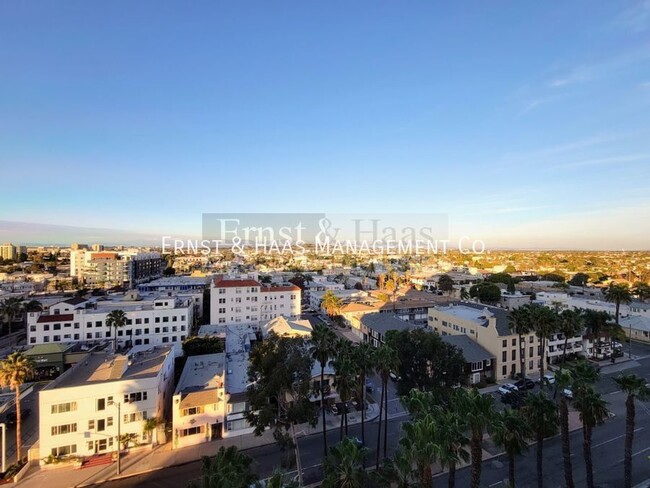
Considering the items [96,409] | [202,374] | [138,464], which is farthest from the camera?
[202,374]

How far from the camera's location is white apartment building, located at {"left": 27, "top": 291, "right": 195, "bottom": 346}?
4947 centimetres

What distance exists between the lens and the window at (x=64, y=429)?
961 inches

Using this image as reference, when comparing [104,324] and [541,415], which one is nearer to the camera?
[541,415]

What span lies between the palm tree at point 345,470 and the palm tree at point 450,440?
11.3 feet

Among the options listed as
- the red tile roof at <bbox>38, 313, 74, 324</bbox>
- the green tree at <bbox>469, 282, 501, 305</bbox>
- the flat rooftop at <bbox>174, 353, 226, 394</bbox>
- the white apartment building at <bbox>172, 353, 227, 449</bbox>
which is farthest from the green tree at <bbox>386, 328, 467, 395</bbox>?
the green tree at <bbox>469, 282, 501, 305</bbox>

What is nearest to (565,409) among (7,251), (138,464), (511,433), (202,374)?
(511,433)

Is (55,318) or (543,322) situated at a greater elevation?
(543,322)

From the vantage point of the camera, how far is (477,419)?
1570cm

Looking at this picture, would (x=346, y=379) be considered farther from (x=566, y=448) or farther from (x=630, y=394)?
(x=630, y=394)

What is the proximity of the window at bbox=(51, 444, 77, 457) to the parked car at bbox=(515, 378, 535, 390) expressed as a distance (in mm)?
41152

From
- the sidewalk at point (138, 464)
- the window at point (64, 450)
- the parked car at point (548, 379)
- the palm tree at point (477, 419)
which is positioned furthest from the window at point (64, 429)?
the parked car at point (548, 379)

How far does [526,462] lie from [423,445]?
15599 mm

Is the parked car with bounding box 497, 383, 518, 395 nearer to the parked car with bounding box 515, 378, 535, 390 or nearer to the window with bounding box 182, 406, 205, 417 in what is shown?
the parked car with bounding box 515, 378, 535, 390

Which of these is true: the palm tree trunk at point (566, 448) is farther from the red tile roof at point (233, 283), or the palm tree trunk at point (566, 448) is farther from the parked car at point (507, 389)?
the red tile roof at point (233, 283)
